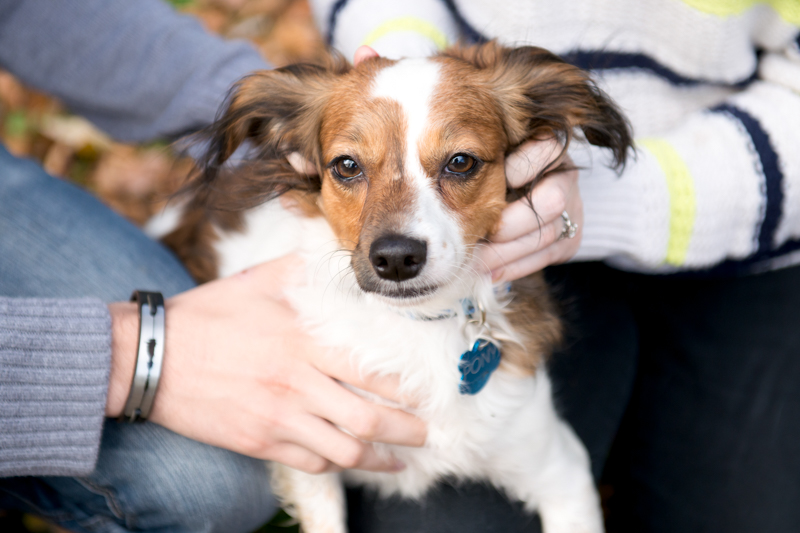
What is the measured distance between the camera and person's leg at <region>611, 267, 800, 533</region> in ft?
6.15

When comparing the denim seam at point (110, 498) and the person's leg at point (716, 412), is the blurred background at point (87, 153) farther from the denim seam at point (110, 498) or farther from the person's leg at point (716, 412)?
the person's leg at point (716, 412)

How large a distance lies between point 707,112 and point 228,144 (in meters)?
1.51

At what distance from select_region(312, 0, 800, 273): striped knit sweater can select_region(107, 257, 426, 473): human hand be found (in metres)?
0.81

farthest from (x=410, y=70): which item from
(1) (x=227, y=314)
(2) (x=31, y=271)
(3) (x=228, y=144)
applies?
(2) (x=31, y=271)

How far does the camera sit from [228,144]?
1809 millimetres

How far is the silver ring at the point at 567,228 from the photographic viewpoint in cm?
171

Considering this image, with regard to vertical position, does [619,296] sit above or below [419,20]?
below

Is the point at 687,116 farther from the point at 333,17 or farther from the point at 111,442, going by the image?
the point at 111,442

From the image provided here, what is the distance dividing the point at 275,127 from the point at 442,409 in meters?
0.95

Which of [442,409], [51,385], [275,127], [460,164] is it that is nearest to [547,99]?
[460,164]

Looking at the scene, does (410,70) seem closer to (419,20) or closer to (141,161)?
(419,20)

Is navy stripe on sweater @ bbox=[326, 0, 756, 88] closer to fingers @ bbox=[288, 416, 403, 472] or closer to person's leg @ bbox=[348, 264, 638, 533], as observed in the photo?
person's leg @ bbox=[348, 264, 638, 533]

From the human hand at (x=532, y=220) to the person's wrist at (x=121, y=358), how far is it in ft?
3.07

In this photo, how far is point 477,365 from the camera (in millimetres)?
1732
